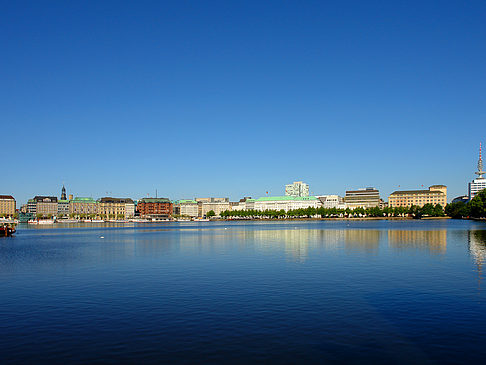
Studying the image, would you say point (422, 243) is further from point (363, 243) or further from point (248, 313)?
point (248, 313)

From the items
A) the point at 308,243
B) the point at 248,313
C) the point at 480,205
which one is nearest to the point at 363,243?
the point at 308,243

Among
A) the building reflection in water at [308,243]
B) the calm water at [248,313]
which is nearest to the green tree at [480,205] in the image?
the building reflection in water at [308,243]

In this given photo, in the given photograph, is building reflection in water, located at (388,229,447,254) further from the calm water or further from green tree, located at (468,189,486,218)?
green tree, located at (468,189,486,218)

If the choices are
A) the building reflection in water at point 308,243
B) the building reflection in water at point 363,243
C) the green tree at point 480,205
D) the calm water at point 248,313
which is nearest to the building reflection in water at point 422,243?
the building reflection in water at point 363,243

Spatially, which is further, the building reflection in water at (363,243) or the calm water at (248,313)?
the building reflection in water at (363,243)

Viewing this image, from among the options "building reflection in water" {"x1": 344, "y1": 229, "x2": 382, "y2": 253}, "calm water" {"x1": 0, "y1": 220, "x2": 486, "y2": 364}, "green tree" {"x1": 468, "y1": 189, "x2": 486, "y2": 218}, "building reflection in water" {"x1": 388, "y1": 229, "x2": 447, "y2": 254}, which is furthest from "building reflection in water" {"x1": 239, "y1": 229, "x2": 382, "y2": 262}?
"green tree" {"x1": 468, "y1": 189, "x2": 486, "y2": 218}

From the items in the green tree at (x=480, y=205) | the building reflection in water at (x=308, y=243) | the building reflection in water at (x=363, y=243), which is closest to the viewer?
the building reflection in water at (x=308, y=243)

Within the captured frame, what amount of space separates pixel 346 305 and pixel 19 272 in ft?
88.7

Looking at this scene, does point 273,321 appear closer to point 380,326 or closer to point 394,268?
point 380,326

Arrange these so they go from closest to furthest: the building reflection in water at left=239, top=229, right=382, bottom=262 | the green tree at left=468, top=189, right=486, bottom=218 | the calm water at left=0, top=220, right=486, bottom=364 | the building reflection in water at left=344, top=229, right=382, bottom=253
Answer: the calm water at left=0, top=220, right=486, bottom=364, the building reflection in water at left=239, top=229, right=382, bottom=262, the building reflection in water at left=344, top=229, right=382, bottom=253, the green tree at left=468, top=189, right=486, bottom=218

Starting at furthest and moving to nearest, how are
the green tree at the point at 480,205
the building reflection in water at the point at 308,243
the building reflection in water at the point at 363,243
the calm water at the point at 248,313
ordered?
the green tree at the point at 480,205
the building reflection in water at the point at 363,243
the building reflection in water at the point at 308,243
the calm water at the point at 248,313

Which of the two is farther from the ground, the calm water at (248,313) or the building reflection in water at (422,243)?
the calm water at (248,313)

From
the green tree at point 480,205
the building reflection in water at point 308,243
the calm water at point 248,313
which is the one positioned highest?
the green tree at point 480,205

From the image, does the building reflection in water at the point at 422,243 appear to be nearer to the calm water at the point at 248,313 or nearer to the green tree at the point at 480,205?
the calm water at the point at 248,313
